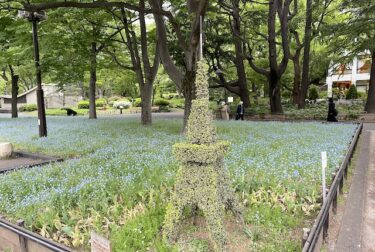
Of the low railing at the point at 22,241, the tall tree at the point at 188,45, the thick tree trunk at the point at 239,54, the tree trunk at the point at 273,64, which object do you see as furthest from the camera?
the thick tree trunk at the point at 239,54

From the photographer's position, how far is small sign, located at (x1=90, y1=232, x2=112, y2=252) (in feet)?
9.08

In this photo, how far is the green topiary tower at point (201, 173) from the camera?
3.17 m

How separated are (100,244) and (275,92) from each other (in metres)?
19.7

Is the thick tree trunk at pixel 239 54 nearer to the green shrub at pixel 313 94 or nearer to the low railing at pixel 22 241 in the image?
the green shrub at pixel 313 94

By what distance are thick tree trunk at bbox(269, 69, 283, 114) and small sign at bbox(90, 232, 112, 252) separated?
1901cm

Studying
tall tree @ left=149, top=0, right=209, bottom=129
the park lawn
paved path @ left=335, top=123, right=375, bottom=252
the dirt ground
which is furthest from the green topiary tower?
tall tree @ left=149, top=0, right=209, bottom=129

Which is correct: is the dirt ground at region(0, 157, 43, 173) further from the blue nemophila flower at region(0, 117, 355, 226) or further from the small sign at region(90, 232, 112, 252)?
the small sign at region(90, 232, 112, 252)

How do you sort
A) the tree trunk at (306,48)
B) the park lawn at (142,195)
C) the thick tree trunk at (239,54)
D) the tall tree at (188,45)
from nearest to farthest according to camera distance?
the park lawn at (142,195) < the tall tree at (188,45) < the thick tree trunk at (239,54) < the tree trunk at (306,48)

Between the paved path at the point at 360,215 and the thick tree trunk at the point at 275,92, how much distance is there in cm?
1333

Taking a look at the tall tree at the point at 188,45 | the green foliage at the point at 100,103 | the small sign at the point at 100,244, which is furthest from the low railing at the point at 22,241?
the green foliage at the point at 100,103

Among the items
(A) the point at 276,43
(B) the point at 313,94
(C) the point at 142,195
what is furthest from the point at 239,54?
(C) the point at 142,195

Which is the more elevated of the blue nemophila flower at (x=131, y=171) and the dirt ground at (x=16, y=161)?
the blue nemophila flower at (x=131, y=171)

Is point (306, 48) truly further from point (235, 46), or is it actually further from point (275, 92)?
point (235, 46)

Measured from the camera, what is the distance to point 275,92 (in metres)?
21.0
